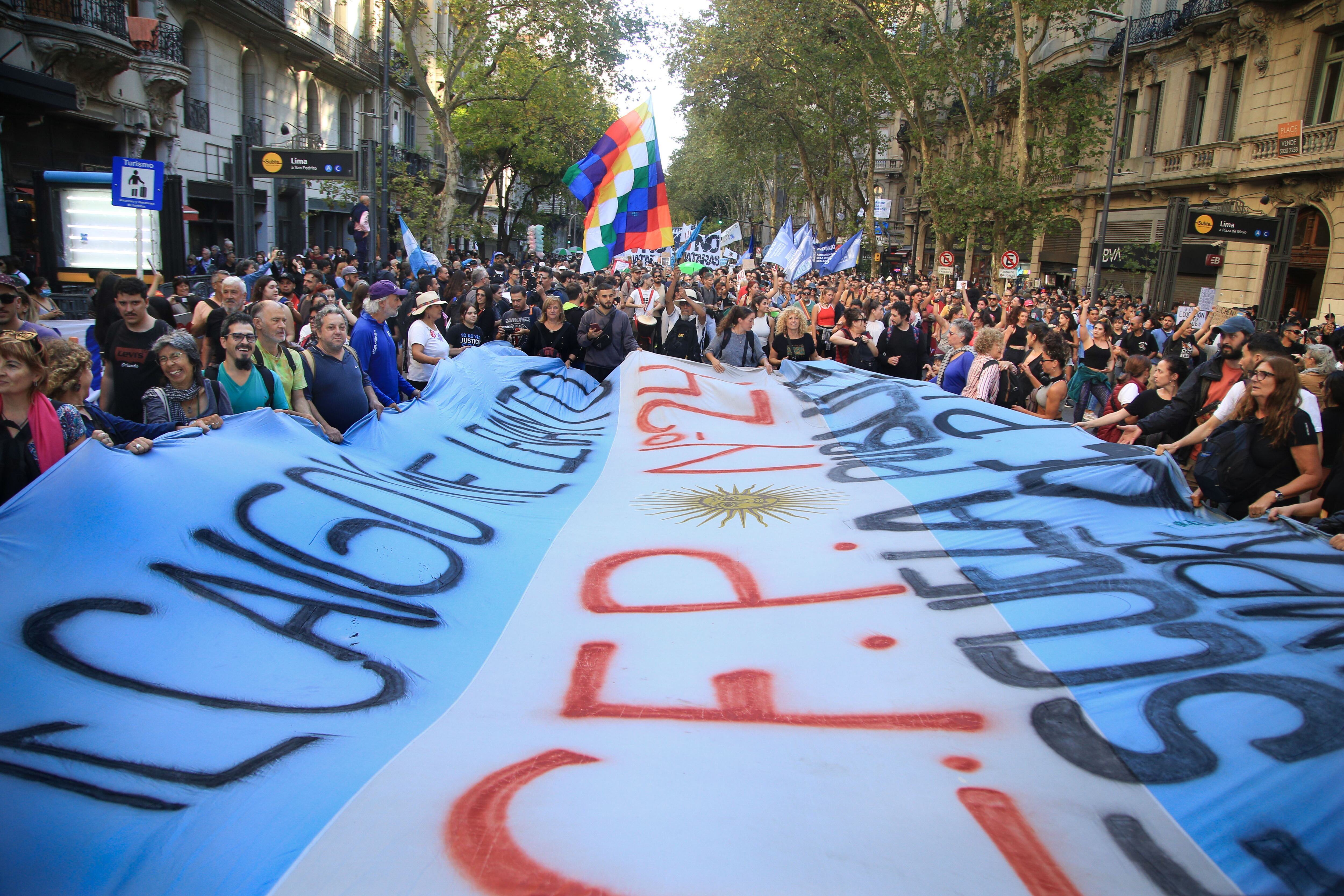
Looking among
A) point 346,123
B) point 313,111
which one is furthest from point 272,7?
point 346,123

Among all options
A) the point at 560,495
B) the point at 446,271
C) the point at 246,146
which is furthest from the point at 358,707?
the point at 246,146

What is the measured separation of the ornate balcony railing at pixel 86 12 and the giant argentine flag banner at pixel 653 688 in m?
17.3

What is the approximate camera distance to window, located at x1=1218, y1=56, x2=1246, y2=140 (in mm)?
26094

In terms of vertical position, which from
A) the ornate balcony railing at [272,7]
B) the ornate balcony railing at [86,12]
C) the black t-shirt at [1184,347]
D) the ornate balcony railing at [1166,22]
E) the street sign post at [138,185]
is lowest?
the black t-shirt at [1184,347]

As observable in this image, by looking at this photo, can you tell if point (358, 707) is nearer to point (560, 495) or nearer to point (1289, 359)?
point (560, 495)

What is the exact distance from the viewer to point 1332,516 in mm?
4449

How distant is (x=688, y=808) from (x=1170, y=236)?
58.9 ft

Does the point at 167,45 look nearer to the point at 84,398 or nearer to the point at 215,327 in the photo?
the point at 215,327

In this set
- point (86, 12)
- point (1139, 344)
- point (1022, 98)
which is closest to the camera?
point (1139, 344)

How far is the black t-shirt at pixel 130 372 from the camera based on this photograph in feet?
16.7

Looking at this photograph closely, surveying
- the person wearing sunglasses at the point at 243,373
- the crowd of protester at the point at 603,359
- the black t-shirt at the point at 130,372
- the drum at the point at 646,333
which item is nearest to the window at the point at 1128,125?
the crowd of protester at the point at 603,359

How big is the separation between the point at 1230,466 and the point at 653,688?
12.1 feet

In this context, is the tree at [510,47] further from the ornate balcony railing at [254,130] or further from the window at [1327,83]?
the window at [1327,83]

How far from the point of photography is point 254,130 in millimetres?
26203
